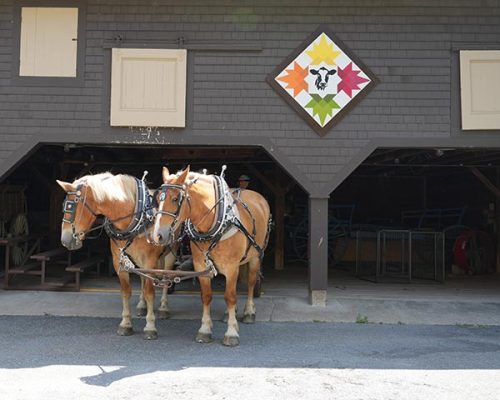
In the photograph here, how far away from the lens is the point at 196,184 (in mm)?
4684

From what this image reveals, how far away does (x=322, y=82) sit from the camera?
6.66 meters

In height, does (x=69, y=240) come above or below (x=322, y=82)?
below

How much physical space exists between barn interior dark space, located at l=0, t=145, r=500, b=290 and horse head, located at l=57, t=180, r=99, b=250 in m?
3.74

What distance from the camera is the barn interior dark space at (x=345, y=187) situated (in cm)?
940

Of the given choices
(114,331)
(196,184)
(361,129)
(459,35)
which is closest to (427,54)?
(459,35)

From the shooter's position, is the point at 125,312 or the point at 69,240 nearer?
the point at 69,240

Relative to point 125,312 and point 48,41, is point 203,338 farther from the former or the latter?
point 48,41

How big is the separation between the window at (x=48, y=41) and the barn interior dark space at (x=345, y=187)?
2.00m

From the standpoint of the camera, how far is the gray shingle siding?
21.9ft

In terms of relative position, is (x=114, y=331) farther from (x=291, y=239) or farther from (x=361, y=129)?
(x=291, y=239)

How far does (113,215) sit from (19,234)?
5.42 meters

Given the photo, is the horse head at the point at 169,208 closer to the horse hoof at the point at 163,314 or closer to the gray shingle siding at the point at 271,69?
the horse hoof at the point at 163,314

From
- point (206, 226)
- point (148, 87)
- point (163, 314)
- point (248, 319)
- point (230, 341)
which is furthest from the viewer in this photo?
point (148, 87)

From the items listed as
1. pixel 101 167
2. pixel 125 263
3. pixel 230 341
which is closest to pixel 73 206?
pixel 125 263
